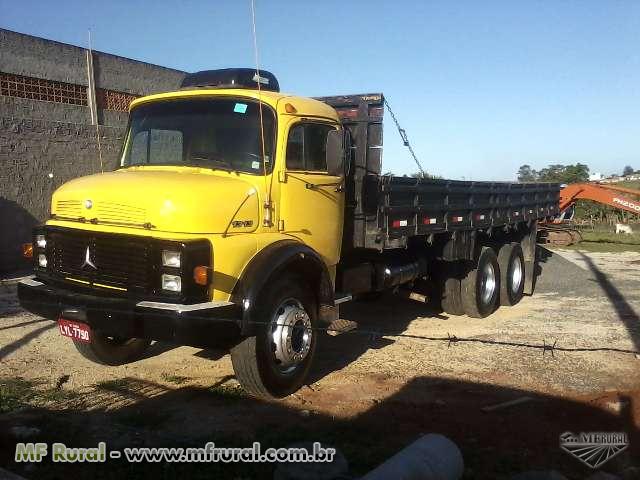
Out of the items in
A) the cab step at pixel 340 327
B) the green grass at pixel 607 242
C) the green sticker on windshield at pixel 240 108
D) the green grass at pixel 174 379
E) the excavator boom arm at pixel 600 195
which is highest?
the green sticker on windshield at pixel 240 108

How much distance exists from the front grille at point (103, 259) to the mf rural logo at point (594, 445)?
311 cm

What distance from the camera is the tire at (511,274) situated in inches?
377

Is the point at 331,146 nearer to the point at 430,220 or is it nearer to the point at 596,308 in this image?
the point at 430,220

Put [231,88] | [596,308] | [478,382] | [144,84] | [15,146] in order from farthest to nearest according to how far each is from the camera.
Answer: [144,84]
[15,146]
[596,308]
[478,382]
[231,88]

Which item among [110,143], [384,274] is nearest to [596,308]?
[384,274]

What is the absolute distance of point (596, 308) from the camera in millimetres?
9297

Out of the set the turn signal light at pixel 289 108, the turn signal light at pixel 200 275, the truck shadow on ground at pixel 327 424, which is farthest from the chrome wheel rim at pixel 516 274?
the turn signal light at pixel 200 275

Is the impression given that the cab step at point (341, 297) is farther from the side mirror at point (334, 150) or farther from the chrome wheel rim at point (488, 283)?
the chrome wheel rim at point (488, 283)

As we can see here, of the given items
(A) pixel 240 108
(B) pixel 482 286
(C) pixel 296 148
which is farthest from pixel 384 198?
(B) pixel 482 286

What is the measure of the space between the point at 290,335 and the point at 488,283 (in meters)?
5.09

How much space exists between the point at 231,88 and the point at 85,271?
6.55 feet

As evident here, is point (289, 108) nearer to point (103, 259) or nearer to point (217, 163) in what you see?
point (217, 163)

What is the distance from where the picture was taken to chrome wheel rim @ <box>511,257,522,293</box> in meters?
9.84

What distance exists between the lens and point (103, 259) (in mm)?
4336
